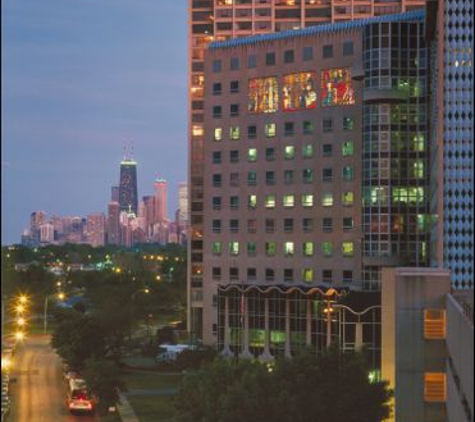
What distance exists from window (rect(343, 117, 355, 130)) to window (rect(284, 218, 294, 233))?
37.4 feet

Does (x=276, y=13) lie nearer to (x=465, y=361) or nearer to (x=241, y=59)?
(x=241, y=59)

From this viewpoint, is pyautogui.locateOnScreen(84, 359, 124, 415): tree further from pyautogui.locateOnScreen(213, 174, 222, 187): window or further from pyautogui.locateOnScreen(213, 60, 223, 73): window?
pyautogui.locateOnScreen(213, 60, 223, 73): window

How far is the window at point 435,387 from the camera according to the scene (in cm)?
5116

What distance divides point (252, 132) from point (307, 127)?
744cm

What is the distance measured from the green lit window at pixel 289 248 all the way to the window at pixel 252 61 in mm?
18407

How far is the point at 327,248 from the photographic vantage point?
10600 cm

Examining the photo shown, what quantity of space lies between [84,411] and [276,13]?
103 meters

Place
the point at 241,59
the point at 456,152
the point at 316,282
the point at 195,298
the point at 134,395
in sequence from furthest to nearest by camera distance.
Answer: the point at 195,298
the point at 241,59
the point at 316,282
the point at 134,395
the point at 456,152

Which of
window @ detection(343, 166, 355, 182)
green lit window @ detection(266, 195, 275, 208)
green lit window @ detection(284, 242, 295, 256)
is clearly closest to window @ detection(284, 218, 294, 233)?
green lit window @ detection(284, 242, 295, 256)

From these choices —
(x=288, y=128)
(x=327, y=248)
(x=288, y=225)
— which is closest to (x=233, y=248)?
(x=288, y=225)

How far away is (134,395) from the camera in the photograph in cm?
8769

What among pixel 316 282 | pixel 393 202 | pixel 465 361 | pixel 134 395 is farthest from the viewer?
pixel 316 282

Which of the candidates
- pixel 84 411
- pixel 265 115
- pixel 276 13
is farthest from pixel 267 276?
pixel 276 13

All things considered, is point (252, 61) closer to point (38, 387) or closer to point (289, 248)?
point (289, 248)
